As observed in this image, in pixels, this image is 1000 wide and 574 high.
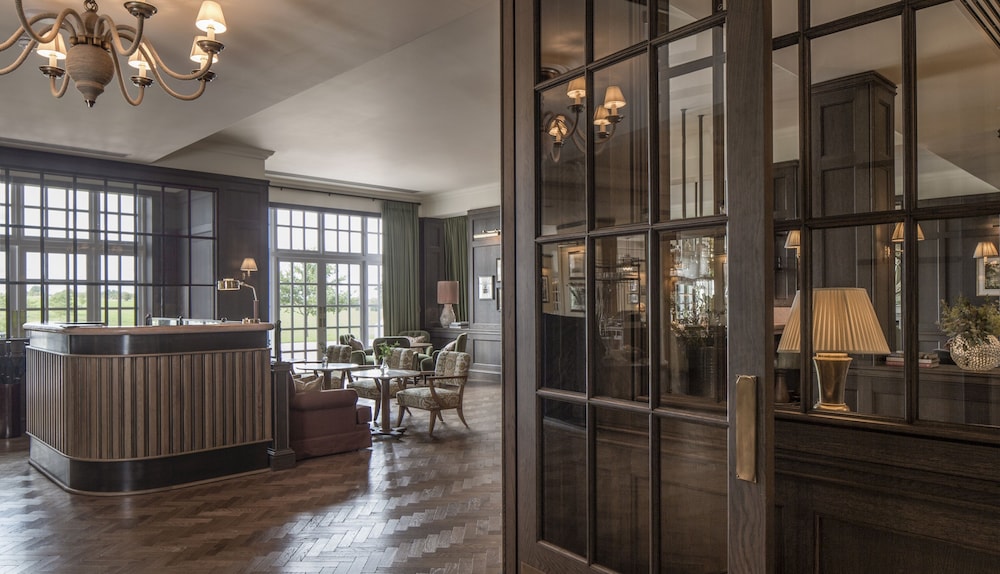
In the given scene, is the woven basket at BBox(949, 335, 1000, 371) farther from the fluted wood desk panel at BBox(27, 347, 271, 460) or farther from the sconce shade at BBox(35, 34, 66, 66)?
the fluted wood desk panel at BBox(27, 347, 271, 460)

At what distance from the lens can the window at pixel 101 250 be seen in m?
7.20

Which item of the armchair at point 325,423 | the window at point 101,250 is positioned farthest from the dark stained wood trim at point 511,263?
the window at point 101,250

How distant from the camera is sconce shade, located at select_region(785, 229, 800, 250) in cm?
214

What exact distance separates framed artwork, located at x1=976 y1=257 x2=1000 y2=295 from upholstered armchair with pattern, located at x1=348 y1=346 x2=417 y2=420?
5.96 meters

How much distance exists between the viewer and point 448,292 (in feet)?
39.2

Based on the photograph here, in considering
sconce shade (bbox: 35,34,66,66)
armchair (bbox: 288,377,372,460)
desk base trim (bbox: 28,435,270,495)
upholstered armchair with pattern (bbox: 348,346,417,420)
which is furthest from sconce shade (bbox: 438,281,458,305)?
sconce shade (bbox: 35,34,66,66)

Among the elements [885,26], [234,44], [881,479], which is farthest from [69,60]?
[881,479]

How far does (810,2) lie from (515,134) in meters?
1.10

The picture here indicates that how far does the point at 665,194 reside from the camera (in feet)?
6.06

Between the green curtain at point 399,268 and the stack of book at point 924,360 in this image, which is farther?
the green curtain at point 399,268

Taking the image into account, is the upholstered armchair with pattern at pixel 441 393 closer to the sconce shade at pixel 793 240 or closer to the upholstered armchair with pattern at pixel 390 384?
the upholstered armchair with pattern at pixel 390 384

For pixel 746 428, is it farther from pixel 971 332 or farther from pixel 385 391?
pixel 385 391

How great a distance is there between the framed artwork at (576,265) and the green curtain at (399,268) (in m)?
9.94

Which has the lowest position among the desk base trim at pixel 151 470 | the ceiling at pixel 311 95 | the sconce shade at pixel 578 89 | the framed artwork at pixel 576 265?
the desk base trim at pixel 151 470
